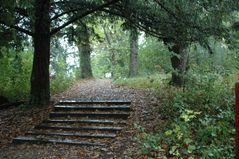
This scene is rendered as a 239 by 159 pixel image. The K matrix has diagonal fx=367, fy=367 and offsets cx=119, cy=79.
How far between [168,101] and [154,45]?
14.4 m

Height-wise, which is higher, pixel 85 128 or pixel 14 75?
pixel 14 75

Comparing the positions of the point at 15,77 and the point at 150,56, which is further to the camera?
the point at 150,56

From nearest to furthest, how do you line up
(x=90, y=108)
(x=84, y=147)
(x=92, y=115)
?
(x=84, y=147) → (x=92, y=115) → (x=90, y=108)

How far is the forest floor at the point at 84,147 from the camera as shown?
8812 mm

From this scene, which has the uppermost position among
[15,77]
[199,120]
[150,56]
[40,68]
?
[150,56]

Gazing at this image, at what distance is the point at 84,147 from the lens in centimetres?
945

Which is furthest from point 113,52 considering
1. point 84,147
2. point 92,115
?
point 84,147

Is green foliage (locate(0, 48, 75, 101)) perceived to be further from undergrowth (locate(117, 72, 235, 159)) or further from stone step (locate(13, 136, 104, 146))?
undergrowth (locate(117, 72, 235, 159))

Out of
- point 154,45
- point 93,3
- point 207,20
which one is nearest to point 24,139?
point 93,3

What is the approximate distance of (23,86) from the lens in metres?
16.9

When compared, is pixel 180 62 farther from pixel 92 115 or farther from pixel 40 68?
pixel 40 68

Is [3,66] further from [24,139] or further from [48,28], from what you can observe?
[24,139]

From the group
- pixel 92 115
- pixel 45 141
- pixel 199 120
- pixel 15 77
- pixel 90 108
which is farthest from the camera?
pixel 15 77

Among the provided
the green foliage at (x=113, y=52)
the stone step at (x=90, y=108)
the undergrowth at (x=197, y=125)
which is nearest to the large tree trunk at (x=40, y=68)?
the stone step at (x=90, y=108)
